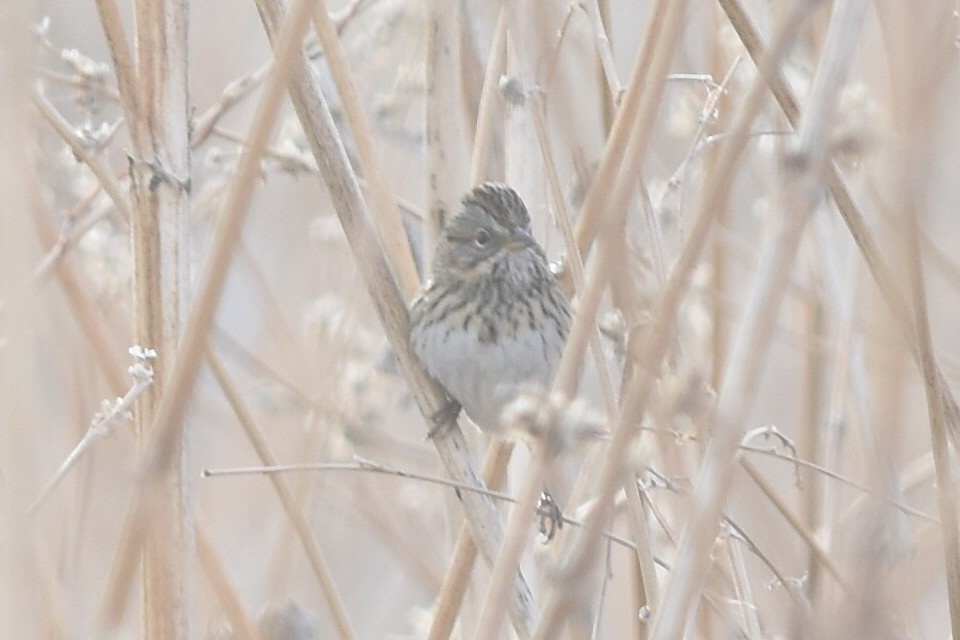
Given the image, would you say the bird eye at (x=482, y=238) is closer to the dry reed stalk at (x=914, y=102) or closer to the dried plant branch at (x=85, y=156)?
the dried plant branch at (x=85, y=156)

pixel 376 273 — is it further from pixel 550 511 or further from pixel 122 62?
pixel 550 511

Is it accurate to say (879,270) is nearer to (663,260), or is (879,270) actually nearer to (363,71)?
(663,260)

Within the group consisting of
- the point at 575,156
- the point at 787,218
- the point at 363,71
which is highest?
the point at 363,71

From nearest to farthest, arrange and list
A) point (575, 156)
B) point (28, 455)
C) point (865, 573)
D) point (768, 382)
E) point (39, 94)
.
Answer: point (865, 573)
point (28, 455)
point (575, 156)
point (39, 94)
point (768, 382)

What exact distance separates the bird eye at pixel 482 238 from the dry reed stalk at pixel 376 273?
1.25 ft

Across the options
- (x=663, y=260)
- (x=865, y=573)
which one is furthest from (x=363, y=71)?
(x=865, y=573)

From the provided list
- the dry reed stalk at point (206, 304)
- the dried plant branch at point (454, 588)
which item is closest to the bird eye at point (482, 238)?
the dried plant branch at point (454, 588)

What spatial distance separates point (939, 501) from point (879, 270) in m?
0.30

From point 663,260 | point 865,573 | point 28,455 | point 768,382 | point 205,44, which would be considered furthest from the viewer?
point 768,382

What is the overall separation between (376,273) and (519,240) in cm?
53

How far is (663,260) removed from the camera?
1.87 meters

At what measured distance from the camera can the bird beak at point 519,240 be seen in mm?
2379

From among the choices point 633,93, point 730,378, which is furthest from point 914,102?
point 633,93

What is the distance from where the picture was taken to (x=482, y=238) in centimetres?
241
